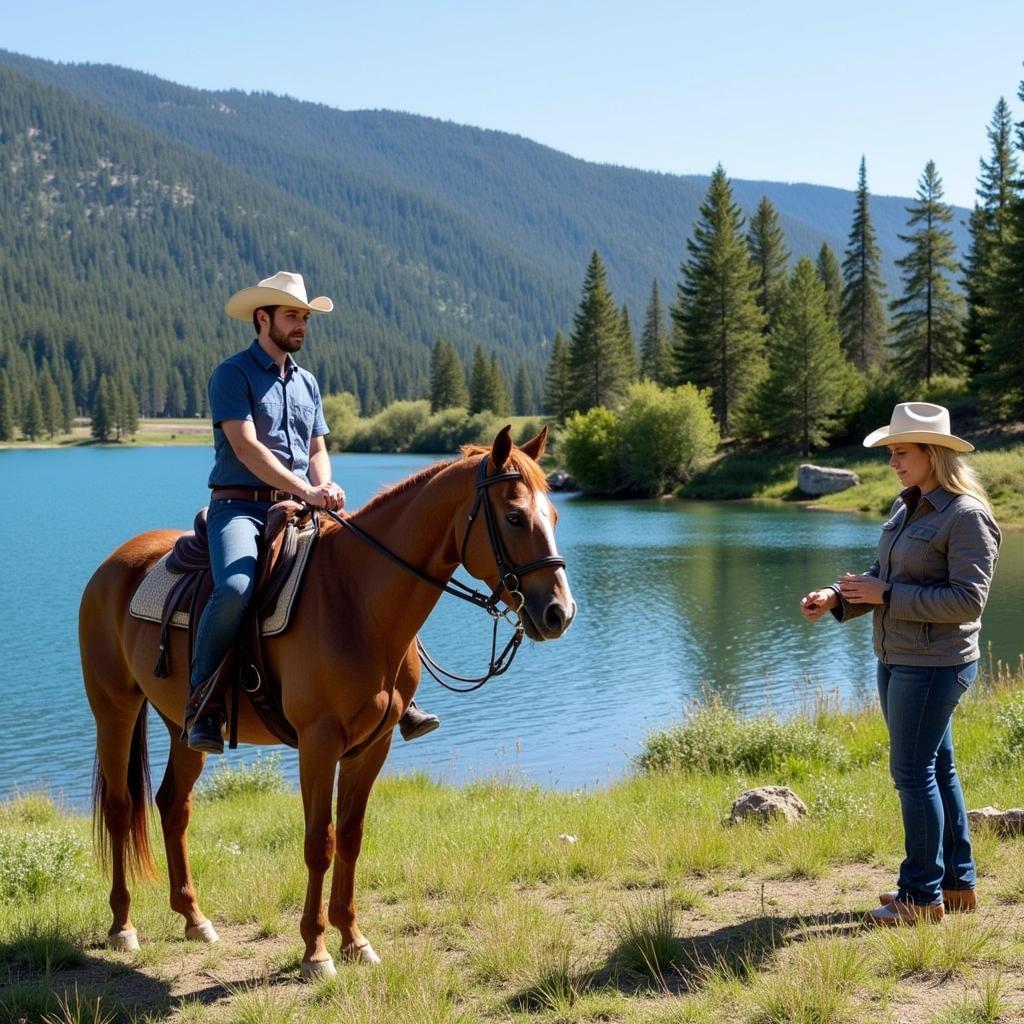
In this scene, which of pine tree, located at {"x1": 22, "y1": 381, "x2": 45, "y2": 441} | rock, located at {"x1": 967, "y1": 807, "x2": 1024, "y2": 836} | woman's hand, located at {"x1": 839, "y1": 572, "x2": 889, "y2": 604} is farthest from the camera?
pine tree, located at {"x1": 22, "y1": 381, "x2": 45, "y2": 441}

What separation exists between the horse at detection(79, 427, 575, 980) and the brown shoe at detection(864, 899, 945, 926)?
2256 millimetres

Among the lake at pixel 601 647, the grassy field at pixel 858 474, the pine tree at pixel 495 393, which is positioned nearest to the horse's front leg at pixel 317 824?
the lake at pixel 601 647

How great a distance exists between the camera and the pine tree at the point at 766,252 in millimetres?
80875

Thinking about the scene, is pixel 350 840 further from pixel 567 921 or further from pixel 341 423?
pixel 341 423

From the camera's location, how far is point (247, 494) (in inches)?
231

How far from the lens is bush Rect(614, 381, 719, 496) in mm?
60875

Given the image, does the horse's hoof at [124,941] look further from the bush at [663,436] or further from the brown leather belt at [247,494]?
the bush at [663,436]

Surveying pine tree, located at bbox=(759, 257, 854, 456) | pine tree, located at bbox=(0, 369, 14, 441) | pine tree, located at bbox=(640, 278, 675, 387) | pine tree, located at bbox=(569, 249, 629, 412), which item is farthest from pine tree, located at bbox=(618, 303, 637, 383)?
pine tree, located at bbox=(0, 369, 14, 441)

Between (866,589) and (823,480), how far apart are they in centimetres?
5101

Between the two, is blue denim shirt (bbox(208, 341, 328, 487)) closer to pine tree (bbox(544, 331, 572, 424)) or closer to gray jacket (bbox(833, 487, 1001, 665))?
gray jacket (bbox(833, 487, 1001, 665))

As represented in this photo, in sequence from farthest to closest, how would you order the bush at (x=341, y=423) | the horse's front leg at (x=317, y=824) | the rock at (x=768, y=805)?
the bush at (x=341, y=423) < the rock at (x=768, y=805) < the horse's front leg at (x=317, y=824)

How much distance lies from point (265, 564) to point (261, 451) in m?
0.56

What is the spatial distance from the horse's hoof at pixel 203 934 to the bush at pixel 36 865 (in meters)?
1.43

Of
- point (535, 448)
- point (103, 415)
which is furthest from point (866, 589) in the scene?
point (103, 415)
